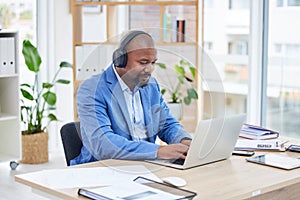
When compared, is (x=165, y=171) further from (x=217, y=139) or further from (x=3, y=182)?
(x=3, y=182)

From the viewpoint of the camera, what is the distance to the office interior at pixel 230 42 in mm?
5008

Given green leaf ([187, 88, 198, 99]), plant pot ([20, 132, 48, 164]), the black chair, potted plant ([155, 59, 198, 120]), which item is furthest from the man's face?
plant pot ([20, 132, 48, 164])

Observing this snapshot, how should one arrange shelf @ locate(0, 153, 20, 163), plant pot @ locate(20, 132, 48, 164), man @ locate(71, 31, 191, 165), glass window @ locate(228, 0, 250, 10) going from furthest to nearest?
1. glass window @ locate(228, 0, 250, 10)
2. plant pot @ locate(20, 132, 48, 164)
3. shelf @ locate(0, 153, 20, 163)
4. man @ locate(71, 31, 191, 165)

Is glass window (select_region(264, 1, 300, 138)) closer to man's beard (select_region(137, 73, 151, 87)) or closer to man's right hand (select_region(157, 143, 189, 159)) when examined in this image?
man's beard (select_region(137, 73, 151, 87))

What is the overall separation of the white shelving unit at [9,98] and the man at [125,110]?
2.20 meters

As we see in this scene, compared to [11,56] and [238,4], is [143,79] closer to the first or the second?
[11,56]

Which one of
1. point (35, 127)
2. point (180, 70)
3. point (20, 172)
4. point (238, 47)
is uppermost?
point (238, 47)

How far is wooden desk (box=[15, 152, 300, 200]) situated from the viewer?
1951mm

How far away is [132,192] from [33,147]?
3.05 m

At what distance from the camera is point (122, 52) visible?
7.97 feet

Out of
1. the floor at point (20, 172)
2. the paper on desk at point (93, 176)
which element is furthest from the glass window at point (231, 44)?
the paper on desk at point (93, 176)

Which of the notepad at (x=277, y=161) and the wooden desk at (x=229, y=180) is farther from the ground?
the notepad at (x=277, y=161)

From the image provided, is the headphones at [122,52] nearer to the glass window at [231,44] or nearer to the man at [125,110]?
the man at [125,110]

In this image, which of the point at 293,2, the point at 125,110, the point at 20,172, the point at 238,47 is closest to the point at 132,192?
the point at 125,110
